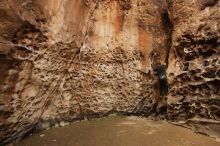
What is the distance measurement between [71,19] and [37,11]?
2.47 ft

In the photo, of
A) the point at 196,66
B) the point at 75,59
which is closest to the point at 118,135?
the point at 75,59

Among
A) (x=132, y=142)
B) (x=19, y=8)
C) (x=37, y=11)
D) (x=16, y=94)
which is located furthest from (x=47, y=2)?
(x=132, y=142)

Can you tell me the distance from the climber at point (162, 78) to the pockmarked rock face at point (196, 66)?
412 mm

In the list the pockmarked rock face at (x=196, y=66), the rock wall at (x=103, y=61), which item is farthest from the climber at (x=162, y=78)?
the pockmarked rock face at (x=196, y=66)

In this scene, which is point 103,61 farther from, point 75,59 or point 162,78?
point 162,78

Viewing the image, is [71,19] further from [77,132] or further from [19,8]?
[77,132]

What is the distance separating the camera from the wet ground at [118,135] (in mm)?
3498

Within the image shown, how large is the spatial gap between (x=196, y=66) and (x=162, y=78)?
1087 millimetres

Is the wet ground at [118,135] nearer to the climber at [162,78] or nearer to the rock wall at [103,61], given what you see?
the rock wall at [103,61]

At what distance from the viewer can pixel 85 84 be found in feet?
14.9

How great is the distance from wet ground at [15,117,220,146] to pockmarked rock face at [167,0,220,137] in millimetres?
329

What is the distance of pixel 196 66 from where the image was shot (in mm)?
4246

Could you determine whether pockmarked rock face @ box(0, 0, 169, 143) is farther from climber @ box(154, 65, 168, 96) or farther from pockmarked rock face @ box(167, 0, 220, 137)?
pockmarked rock face @ box(167, 0, 220, 137)

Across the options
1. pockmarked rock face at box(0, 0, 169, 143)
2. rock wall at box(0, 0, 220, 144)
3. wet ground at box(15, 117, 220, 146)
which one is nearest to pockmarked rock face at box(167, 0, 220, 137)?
rock wall at box(0, 0, 220, 144)
